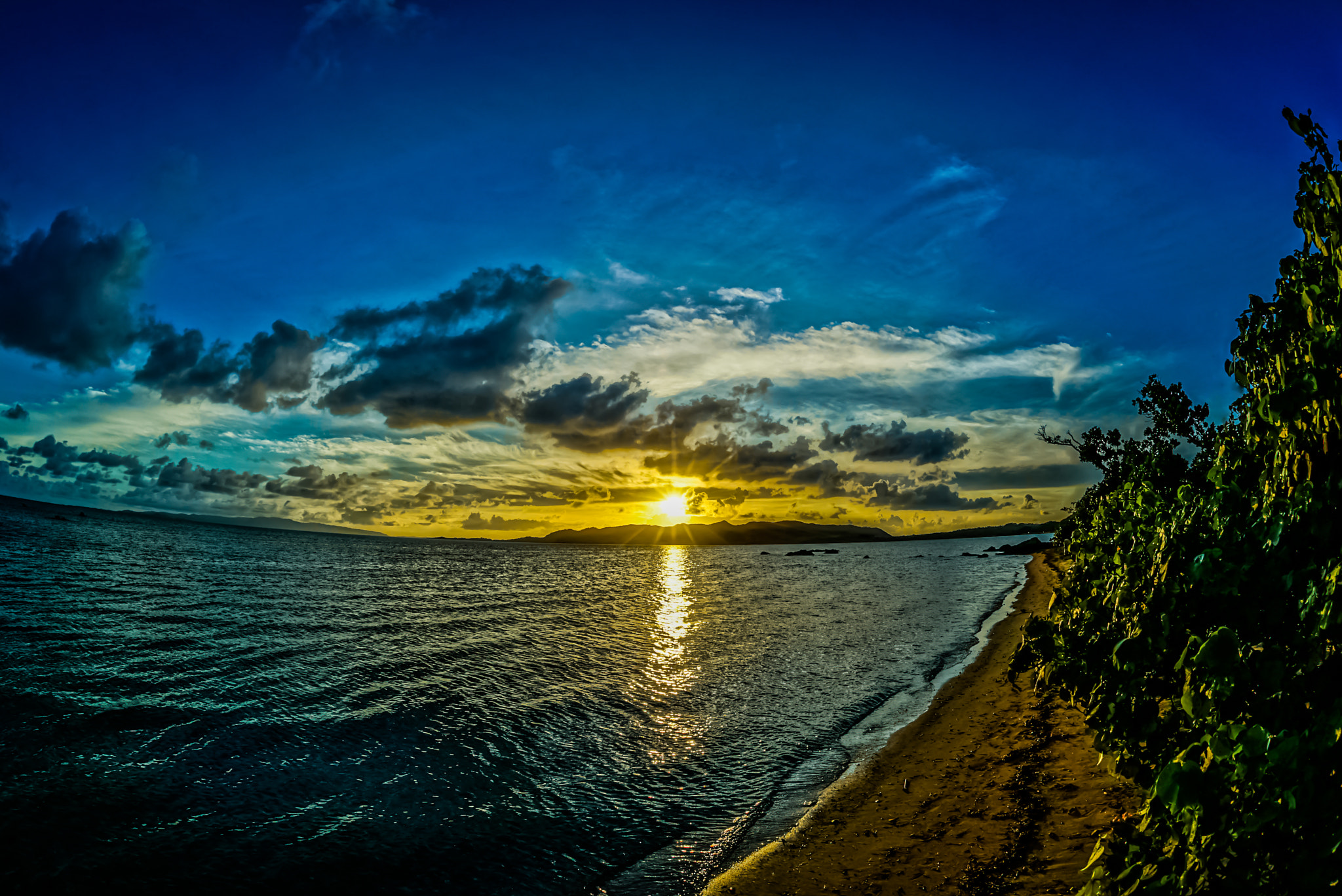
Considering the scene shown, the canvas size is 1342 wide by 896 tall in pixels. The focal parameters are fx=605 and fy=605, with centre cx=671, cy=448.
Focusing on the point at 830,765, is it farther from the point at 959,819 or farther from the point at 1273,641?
the point at 1273,641

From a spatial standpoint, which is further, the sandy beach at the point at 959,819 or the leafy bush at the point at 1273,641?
the sandy beach at the point at 959,819

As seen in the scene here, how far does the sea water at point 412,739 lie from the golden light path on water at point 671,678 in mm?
124

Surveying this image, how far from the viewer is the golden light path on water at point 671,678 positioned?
1441cm

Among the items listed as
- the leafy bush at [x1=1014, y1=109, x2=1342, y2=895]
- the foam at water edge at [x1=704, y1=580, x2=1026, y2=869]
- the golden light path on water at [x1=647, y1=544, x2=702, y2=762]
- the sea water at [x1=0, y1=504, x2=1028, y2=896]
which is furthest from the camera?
the golden light path on water at [x1=647, y1=544, x2=702, y2=762]

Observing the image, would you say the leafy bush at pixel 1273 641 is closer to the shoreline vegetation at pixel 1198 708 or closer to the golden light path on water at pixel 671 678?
the shoreline vegetation at pixel 1198 708

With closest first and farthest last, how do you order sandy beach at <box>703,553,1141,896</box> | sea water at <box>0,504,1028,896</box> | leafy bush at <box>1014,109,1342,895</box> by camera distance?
leafy bush at <box>1014,109,1342,895</box> → sandy beach at <box>703,553,1141,896</box> → sea water at <box>0,504,1028,896</box>

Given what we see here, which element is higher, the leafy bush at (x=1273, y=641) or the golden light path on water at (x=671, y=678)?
the leafy bush at (x=1273, y=641)

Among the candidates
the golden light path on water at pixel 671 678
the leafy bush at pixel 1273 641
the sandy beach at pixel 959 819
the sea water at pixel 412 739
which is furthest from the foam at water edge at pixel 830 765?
the leafy bush at pixel 1273 641

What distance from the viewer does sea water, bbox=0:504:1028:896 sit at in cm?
913

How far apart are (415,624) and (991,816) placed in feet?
93.6

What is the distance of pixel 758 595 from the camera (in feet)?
177

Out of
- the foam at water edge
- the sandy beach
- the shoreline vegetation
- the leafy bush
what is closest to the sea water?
the foam at water edge

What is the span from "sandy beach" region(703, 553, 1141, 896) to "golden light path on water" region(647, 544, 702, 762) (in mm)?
4067

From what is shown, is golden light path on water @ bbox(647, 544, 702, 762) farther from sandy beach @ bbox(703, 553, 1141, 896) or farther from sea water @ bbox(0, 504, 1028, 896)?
sandy beach @ bbox(703, 553, 1141, 896)
